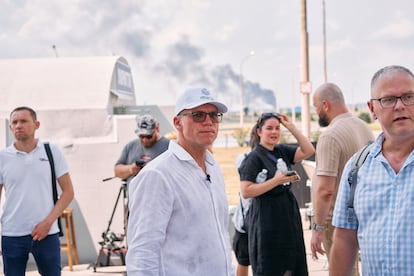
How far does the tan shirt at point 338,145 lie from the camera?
4.16 metres

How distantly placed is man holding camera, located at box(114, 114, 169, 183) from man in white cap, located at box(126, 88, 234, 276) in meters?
3.22

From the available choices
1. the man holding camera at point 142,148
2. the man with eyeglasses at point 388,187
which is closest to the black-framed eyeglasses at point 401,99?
the man with eyeglasses at point 388,187

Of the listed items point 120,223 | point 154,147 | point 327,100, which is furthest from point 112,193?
point 327,100

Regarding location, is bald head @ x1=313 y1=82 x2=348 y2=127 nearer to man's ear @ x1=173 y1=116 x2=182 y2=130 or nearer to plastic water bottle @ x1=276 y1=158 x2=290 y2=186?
plastic water bottle @ x1=276 y1=158 x2=290 y2=186

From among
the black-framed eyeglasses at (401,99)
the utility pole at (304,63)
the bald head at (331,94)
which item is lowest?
the black-framed eyeglasses at (401,99)

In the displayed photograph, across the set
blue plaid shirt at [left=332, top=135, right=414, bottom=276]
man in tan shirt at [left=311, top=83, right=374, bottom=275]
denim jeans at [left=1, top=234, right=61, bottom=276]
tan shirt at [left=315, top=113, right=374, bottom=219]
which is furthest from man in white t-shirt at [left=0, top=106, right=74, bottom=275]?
blue plaid shirt at [left=332, top=135, right=414, bottom=276]

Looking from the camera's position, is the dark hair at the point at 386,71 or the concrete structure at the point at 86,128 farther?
the concrete structure at the point at 86,128

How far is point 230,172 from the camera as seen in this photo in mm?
24984

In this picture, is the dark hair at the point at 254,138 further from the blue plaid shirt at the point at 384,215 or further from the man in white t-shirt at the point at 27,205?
the blue plaid shirt at the point at 384,215

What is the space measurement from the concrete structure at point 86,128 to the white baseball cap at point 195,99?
19.7ft

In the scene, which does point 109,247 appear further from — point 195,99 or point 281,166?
point 195,99

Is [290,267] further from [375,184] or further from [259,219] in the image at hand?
[375,184]

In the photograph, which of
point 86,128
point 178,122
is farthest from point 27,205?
point 86,128

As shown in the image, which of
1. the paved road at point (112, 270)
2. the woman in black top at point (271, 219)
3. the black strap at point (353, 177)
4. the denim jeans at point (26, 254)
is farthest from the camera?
the paved road at point (112, 270)
